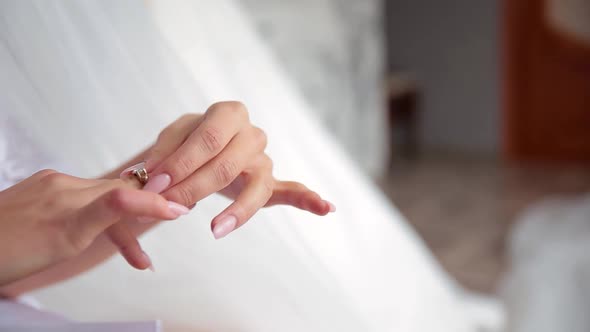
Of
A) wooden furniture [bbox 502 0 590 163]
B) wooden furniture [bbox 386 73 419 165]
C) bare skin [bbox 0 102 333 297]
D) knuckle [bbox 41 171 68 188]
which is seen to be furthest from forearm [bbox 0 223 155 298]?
wooden furniture [bbox 502 0 590 163]

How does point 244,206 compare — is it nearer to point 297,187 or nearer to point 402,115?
point 297,187

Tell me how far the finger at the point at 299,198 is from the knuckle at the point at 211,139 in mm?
70

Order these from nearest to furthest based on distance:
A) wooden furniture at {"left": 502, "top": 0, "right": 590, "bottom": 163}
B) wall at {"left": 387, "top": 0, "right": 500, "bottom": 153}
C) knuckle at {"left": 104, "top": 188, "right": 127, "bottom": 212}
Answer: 1. knuckle at {"left": 104, "top": 188, "right": 127, "bottom": 212}
2. wooden furniture at {"left": 502, "top": 0, "right": 590, "bottom": 163}
3. wall at {"left": 387, "top": 0, "right": 500, "bottom": 153}

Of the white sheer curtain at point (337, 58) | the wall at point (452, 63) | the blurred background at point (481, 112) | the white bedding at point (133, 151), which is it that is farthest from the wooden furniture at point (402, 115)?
the white bedding at point (133, 151)

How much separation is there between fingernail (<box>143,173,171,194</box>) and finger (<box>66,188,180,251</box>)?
23mm

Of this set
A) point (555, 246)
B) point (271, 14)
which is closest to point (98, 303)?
point (271, 14)

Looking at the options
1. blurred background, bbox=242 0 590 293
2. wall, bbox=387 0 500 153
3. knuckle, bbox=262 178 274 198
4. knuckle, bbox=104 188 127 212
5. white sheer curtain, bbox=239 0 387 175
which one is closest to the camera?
knuckle, bbox=104 188 127 212

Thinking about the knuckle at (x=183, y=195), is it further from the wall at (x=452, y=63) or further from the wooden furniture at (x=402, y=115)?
the wall at (x=452, y=63)

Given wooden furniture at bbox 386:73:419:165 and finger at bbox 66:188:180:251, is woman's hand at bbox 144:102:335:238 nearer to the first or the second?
finger at bbox 66:188:180:251

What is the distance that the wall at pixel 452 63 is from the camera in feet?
13.0

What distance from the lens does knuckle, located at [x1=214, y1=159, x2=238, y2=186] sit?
40cm

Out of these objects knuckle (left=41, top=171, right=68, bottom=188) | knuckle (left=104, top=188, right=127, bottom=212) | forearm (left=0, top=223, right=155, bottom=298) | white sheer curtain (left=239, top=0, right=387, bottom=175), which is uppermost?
knuckle (left=41, top=171, right=68, bottom=188)

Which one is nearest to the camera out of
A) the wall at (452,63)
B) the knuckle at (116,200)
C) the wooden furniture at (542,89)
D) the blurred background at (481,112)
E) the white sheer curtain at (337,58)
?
the knuckle at (116,200)

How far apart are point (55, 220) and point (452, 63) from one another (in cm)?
398
